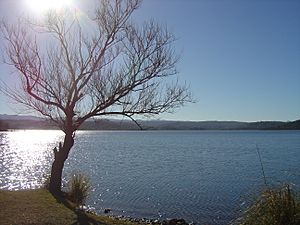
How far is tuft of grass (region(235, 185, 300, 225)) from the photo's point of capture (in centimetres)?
899

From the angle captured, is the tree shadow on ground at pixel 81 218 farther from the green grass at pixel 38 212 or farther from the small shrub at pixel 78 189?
the small shrub at pixel 78 189

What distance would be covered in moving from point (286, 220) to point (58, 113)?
10838 mm

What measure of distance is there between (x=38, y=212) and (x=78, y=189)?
14.9 ft

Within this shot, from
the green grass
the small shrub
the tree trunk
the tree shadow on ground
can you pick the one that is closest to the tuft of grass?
the tree shadow on ground

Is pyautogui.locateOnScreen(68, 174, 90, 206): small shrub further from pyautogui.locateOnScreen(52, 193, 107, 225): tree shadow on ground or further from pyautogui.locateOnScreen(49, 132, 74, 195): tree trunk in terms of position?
pyautogui.locateOnScreen(52, 193, 107, 225): tree shadow on ground

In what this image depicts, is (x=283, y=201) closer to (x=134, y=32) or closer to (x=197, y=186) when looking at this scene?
(x=134, y=32)

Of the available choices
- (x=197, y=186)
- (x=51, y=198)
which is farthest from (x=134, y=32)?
(x=197, y=186)

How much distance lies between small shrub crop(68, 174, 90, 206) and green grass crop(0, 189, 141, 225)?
1.41m

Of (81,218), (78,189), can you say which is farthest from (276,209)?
(78,189)

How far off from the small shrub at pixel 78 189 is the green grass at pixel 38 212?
4.62 ft

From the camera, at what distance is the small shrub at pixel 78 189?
1673 cm

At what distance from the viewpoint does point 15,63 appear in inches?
616

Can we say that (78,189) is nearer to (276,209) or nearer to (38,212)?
(38,212)

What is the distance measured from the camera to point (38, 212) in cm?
1245
